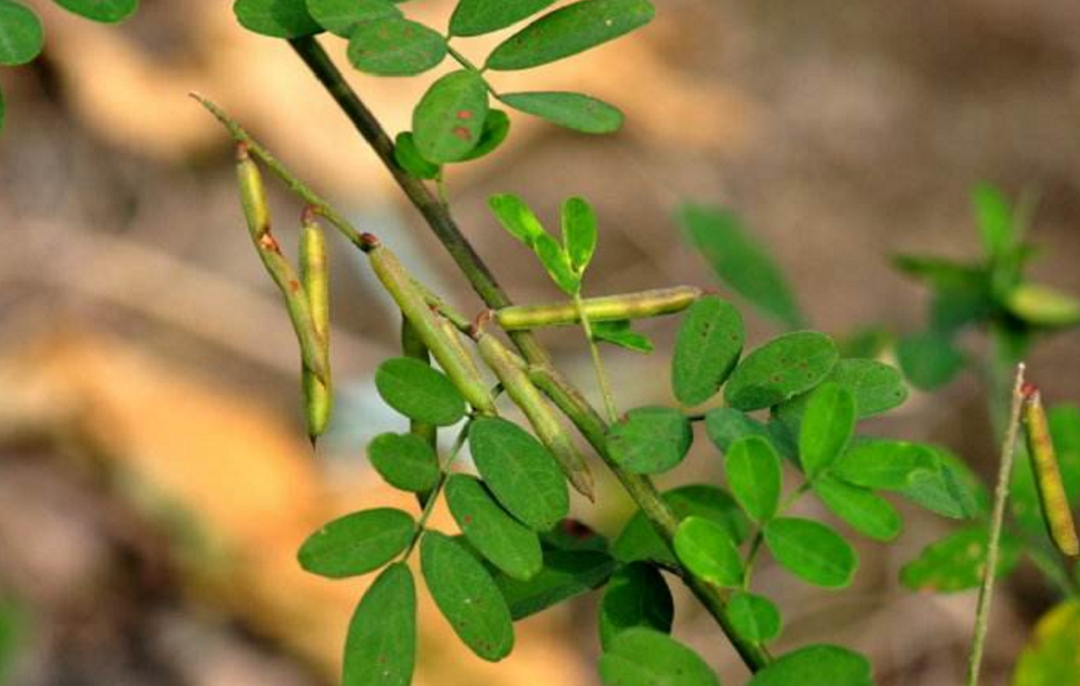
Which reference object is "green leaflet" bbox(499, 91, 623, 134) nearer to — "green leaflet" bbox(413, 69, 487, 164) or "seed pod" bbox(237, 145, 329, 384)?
"green leaflet" bbox(413, 69, 487, 164)

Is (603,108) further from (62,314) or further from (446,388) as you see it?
(62,314)

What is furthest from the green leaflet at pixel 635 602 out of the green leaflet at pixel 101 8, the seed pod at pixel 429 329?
the green leaflet at pixel 101 8

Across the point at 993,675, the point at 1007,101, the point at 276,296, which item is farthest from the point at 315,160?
the point at 993,675

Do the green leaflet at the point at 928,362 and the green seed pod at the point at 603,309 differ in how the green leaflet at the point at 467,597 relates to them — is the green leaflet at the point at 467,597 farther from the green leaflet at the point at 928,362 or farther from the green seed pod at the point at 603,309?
the green leaflet at the point at 928,362

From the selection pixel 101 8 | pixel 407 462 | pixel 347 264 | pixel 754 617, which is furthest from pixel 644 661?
pixel 347 264

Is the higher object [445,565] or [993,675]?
[445,565]

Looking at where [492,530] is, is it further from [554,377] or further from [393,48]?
[393,48]

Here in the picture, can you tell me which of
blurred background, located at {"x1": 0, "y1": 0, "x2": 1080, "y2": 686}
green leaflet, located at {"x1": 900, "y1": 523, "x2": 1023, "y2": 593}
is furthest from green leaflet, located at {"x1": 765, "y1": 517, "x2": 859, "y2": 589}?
blurred background, located at {"x1": 0, "y1": 0, "x2": 1080, "y2": 686}
